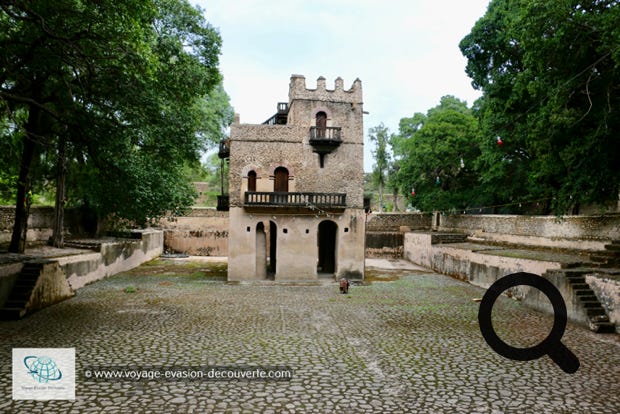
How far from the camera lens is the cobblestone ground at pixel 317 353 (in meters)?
7.26

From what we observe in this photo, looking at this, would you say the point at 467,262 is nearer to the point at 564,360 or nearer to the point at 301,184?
the point at 301,184

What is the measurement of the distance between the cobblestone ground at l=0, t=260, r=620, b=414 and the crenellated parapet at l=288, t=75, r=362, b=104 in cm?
1123

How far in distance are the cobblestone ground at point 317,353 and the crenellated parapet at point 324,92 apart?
36.8 ft

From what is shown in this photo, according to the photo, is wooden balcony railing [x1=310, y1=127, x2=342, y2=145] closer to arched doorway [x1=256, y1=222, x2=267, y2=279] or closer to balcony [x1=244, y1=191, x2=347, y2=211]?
balcony [x1=244, y1=191, x2=347, y2=211]

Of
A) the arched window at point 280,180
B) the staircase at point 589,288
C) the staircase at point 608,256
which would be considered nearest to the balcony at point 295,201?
the arched window at point 280,180

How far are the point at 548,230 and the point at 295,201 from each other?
14.2 metres

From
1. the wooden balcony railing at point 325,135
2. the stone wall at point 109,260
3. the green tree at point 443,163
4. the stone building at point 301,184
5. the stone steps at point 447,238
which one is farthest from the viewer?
the green tree at point 443,163

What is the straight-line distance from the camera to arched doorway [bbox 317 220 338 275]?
25.5 metres

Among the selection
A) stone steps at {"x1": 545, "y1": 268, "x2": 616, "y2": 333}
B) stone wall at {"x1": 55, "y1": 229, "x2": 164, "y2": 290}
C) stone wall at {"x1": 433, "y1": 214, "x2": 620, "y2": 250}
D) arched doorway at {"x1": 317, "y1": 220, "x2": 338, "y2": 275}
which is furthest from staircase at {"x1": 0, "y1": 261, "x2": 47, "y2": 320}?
stone wall at {"x1": 433, "y1": 214, "x2": 620, "y2": 250}

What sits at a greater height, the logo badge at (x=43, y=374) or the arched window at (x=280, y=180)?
the arched window at (x=280, y=180)

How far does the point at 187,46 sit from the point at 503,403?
2061cm

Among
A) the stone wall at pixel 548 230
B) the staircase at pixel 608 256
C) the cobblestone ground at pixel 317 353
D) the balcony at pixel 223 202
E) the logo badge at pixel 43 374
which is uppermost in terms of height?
the balcony at pixel 223 202

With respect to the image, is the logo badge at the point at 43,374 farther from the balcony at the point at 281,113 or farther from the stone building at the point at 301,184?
the balcony at the point at 281,113

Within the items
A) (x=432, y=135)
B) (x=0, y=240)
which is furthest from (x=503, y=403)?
(x=432, y=135)
